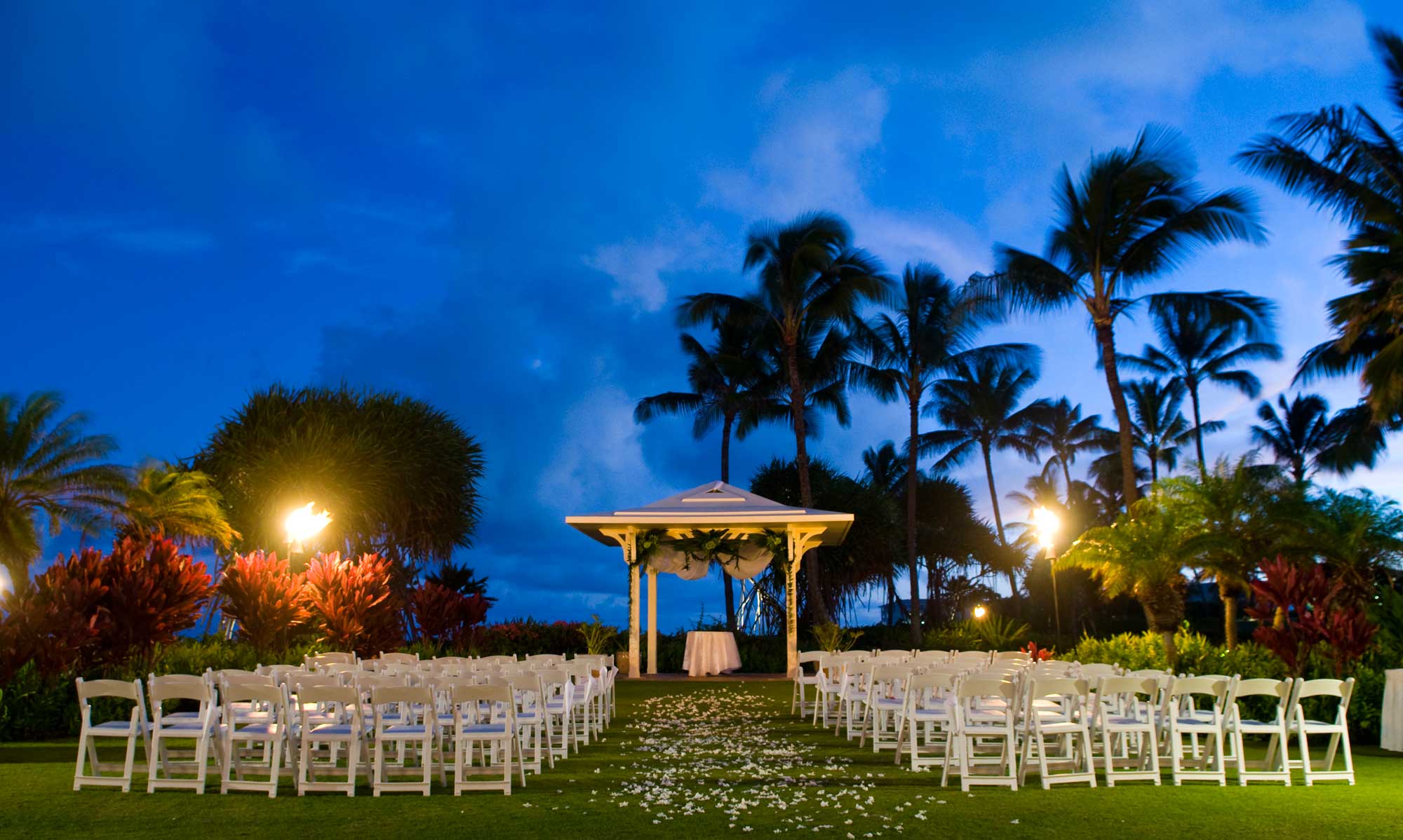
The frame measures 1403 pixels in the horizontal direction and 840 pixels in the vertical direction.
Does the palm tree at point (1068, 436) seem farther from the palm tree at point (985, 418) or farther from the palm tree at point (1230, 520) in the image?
the palm tree at point (1230, 520)

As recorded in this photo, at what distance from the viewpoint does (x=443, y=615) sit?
19516 millimetres

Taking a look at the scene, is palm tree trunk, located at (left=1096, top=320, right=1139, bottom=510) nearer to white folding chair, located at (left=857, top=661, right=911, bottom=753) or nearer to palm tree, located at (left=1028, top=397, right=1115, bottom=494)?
white folding chair, located at (left=857, top=661, right=911, bottom=753)

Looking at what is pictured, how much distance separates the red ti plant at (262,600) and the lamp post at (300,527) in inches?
13.4

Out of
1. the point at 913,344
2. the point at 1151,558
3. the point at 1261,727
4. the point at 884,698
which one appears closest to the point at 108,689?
the point at 884,698

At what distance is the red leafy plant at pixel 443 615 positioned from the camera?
19.4 m

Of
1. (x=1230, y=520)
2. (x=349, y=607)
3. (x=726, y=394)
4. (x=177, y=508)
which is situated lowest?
(x=349, y=607)

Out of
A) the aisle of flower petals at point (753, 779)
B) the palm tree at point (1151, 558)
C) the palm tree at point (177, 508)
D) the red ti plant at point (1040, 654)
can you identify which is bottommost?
the aisle of flower petals at point (753, 779)

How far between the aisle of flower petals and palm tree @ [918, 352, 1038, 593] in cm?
2606

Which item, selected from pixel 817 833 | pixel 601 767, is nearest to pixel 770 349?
pixel 601 767

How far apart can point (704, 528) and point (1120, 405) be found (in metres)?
7.80

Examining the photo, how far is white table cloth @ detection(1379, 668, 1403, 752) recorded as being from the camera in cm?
1015

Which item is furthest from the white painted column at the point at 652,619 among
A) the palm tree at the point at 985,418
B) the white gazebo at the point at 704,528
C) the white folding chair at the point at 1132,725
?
the palm tree at the point at 985,418

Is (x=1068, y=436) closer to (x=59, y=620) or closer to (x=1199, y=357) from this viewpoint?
(x=1199, y=357)

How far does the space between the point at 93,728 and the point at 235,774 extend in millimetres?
1076
